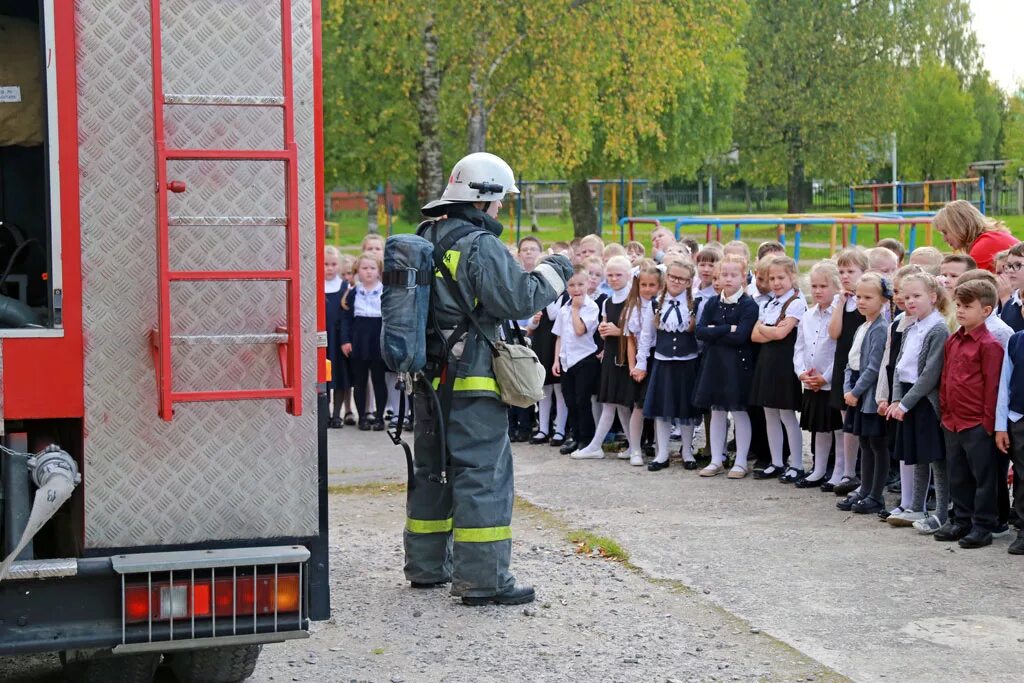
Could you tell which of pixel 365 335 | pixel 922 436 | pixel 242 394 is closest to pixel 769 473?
pixel 922 436

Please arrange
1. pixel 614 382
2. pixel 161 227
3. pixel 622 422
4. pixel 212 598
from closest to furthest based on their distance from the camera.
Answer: pixel 161 227, pixel 212 598, pixel 614 382, pixel 622 422

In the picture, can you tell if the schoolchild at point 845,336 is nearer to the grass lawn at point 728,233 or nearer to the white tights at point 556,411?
the white tights at point 556,411

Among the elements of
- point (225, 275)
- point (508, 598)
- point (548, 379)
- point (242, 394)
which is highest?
point (225, 275)

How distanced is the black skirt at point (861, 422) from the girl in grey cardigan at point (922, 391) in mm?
290

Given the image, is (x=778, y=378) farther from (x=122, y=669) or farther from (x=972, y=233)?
(x=122, y=669)

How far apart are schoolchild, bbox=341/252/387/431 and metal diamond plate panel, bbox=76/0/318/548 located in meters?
8.55

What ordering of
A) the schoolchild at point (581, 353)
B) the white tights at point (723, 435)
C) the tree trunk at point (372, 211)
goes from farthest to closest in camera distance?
the tree trunk at point (372, 211), the schoolchild at point (581, 353), the white tights at point (723, 435)

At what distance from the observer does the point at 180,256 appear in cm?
465

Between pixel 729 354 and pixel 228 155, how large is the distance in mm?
6566

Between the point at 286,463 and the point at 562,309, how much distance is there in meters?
7.41

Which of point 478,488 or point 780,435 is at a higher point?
point 478,488

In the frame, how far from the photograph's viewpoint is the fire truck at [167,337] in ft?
15.0

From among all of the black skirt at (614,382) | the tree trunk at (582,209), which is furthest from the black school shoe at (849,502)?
the tree trunk at (582,209)

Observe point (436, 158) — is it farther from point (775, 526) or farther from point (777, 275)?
point (775, 526)
